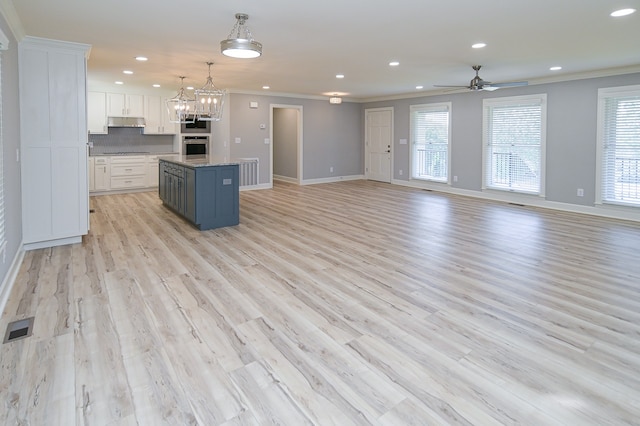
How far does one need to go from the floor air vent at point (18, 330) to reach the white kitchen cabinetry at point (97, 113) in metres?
6.83

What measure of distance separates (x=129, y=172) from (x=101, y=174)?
0.57 metres

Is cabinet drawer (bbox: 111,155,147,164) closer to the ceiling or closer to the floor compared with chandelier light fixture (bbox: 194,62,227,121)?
closer to the floor

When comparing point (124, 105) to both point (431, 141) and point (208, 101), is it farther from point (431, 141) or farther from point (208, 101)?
point (431, 141)

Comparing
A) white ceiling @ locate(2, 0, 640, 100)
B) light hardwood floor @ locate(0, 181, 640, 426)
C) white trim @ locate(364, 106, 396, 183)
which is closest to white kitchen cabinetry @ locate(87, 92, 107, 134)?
white ceiling @ locate(2, 0, 640, 100)

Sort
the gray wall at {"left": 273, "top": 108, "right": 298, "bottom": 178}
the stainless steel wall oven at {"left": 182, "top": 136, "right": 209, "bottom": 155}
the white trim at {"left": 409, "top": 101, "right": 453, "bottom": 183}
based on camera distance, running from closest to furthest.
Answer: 1. the white trim at {"left": 409, "top": 101, "right": 453, "bottom": 183}
2. the stainless steel wall oven at {"left": 182, "top": 136, "right": 209, "bottom": 155}
3. the gray wall at {"left": 273, "top": 108, "right": 298, "bottom": 178}

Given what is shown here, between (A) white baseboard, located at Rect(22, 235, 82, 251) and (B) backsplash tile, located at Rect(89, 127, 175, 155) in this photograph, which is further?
(B) backsplash tile, located at Rect(89, 127, 175, 155)

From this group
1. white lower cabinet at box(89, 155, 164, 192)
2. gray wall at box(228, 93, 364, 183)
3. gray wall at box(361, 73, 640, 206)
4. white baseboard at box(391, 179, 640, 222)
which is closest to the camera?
white baseboard at box(391, 179, 640, 222)

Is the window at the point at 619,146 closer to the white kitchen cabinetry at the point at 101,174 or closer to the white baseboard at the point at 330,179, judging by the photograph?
the white baseboard at the point at 330,179

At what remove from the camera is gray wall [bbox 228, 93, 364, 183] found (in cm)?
962

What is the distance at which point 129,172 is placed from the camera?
8969 millimetres

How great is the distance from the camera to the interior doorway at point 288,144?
35.5 ft

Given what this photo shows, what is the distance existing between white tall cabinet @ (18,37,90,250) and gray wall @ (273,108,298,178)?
665 centimetres

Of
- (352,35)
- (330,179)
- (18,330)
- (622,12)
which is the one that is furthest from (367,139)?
(18,330)

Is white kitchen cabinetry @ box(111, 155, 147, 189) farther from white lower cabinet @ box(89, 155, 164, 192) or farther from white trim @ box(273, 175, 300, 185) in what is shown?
white trim @ box(273, 175, 300, 185)
